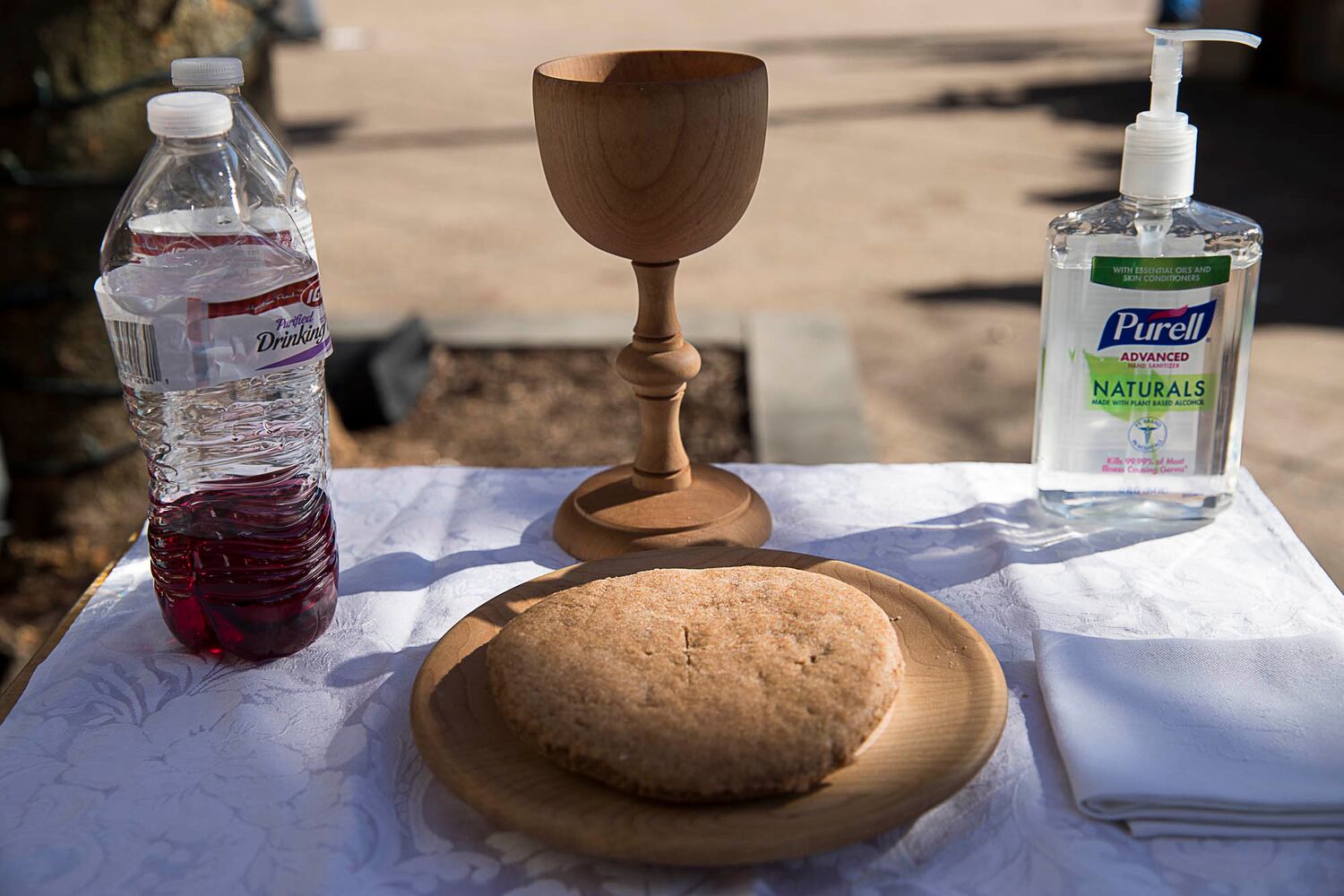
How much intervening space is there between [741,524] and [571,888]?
0.48 m

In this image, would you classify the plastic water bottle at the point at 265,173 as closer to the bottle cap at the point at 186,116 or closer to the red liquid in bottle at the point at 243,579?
the bottle cap at the point at 186,116

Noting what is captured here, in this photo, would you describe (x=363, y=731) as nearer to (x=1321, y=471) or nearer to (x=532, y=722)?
(x=532, y=722)

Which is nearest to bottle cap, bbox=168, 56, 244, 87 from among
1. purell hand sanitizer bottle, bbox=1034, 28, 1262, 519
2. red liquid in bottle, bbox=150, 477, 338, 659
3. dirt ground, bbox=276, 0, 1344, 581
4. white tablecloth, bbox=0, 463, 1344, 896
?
red liquid in bottle, bbox=150, 477, 338, 659

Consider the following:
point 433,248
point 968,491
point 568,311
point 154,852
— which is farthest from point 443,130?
point 154,852

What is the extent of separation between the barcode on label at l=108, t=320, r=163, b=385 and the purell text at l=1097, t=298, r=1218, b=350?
0.81m

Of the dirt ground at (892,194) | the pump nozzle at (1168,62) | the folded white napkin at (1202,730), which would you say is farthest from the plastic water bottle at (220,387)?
the dirt ground at (892,194)

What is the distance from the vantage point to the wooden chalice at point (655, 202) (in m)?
1.02

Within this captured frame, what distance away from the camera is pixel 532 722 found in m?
0.80

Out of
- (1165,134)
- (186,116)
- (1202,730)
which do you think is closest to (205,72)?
(186,116)

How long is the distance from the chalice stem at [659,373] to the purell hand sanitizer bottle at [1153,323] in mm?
349

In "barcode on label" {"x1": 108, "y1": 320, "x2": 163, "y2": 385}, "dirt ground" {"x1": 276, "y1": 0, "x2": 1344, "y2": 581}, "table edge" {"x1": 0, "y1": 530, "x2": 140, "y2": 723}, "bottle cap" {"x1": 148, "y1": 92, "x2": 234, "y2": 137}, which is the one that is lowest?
"dirt ground" {"x1": 276, "y1": 0, "x2": 1344, "y2": 581}

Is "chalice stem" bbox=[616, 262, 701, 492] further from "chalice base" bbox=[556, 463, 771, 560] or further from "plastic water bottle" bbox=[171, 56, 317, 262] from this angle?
"plastic water bottle" bbox=[171, 56, 317, 262]

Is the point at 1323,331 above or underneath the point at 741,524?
underneath

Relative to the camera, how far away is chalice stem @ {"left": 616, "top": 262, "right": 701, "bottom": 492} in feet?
3.86
